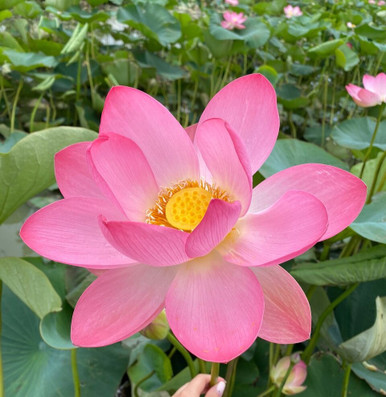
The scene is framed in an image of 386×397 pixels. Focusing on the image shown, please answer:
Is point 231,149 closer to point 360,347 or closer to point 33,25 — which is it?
point 360,347

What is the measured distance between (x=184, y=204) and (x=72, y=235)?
0.33 feet

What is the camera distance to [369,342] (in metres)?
0.47

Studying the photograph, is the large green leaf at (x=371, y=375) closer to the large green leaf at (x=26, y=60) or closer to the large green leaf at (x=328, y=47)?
the large green leaf at (x=26, y=60)

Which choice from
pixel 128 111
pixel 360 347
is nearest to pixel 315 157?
pixel 360 347

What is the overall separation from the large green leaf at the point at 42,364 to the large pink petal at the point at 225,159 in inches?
14.6

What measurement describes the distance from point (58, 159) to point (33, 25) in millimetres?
2167

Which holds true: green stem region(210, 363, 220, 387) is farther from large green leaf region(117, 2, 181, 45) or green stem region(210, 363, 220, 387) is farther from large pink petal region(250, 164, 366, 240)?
large green leaf region(117, 2, 181, 45)

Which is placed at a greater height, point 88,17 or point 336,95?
point 88,17

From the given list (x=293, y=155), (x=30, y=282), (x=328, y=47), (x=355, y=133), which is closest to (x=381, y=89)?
(x=293, y=155)

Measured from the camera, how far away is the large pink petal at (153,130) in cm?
38

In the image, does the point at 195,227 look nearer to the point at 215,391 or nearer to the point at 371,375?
the point at 215,391

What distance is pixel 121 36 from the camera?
68.8 inches

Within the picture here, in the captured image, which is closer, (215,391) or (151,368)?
(215,391)

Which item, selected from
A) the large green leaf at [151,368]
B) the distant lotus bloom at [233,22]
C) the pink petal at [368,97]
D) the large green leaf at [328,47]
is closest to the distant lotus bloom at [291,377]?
the large green leaf at [151,368]
